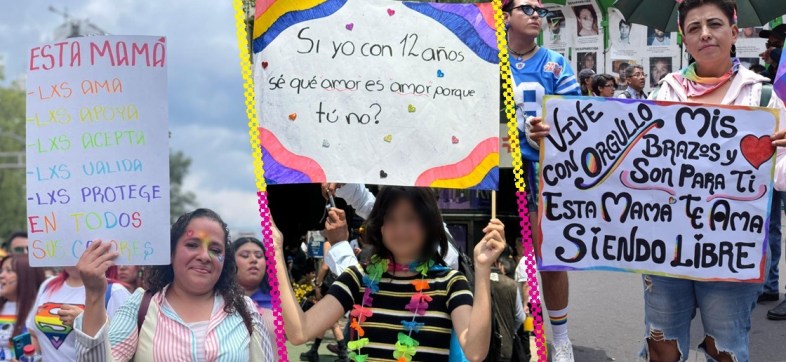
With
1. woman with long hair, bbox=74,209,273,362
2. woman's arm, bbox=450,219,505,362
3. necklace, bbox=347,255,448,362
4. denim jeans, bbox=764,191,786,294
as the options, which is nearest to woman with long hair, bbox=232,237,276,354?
woman with long hair, bbox=74,209,273,362

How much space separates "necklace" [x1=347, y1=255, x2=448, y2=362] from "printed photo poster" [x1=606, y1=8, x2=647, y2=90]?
2.60 meters

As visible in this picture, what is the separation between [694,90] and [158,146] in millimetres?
2304

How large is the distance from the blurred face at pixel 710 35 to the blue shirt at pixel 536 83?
2.66ft

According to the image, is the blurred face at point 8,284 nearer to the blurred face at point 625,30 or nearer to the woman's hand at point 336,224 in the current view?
the woman's hand at point 336,224

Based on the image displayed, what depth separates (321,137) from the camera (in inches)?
138

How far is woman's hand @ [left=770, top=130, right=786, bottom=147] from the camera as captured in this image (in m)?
3.76

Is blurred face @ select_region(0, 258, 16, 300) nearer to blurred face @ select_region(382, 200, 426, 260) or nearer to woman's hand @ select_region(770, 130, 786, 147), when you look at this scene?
blurred face @ select_region(382, 200, 426, 260)

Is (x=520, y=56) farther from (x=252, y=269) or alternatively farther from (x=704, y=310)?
(x=252, y=269)

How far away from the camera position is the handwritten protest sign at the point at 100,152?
351 cm

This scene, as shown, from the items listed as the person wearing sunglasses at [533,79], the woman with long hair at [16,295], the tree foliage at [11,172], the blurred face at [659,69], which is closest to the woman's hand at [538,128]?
the person wearing sunglasses at [533,79]

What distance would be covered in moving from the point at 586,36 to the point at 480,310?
2.89 m

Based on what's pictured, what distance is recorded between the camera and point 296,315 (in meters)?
3.32

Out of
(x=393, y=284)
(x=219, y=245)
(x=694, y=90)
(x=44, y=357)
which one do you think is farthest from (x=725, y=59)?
(x=44, y=357)

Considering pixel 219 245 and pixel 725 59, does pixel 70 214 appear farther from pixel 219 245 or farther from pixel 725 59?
pixel 725 59
